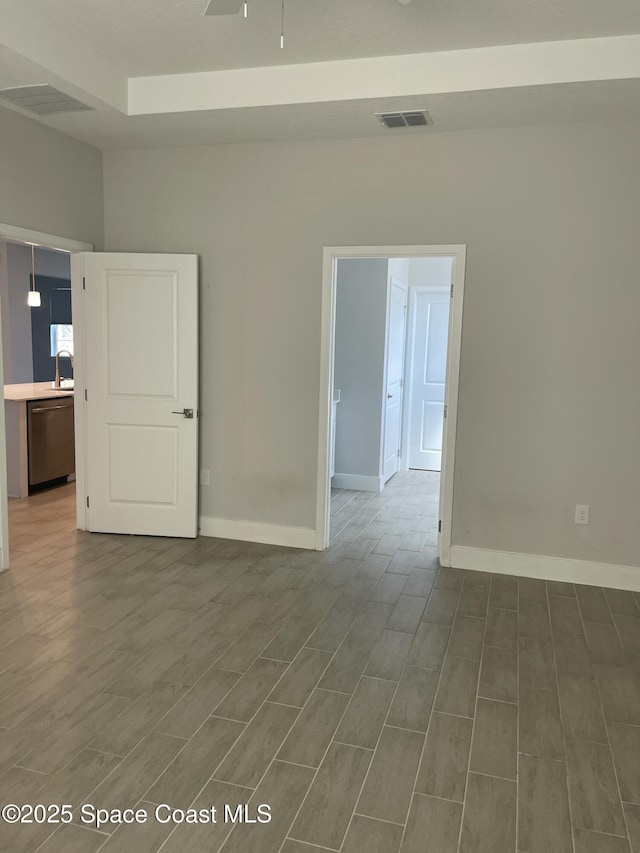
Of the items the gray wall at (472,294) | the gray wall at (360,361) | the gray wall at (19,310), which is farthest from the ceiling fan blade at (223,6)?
the gray wall at (19,310)

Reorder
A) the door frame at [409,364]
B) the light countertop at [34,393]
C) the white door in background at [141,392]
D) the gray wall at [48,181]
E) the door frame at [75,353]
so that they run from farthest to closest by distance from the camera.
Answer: the door frame at [409,364] → the light countertop at [34,393] → the white door in background at [141,392] → the door frame at [75,353] → the gray wall at [48,181]

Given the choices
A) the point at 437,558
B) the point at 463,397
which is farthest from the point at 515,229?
the point at 437,558

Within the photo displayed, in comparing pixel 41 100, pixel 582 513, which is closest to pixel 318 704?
pixel 582 513

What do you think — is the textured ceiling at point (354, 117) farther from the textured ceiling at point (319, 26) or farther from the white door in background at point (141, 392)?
the white door in background at point (141, 392)

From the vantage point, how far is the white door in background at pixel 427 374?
7.39 m

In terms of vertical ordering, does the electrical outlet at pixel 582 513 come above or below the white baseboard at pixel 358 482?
above

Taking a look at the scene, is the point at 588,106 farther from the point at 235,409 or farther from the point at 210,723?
the point at 210,723

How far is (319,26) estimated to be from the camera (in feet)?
10.3

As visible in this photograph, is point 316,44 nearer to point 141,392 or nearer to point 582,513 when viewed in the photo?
point 141,392

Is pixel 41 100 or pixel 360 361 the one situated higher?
pixel 41 100

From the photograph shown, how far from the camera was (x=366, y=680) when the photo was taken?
2.90 metres

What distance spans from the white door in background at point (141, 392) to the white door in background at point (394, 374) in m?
2.49

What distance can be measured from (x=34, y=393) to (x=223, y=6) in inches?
189

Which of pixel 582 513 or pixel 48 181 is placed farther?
pixel 48 181
